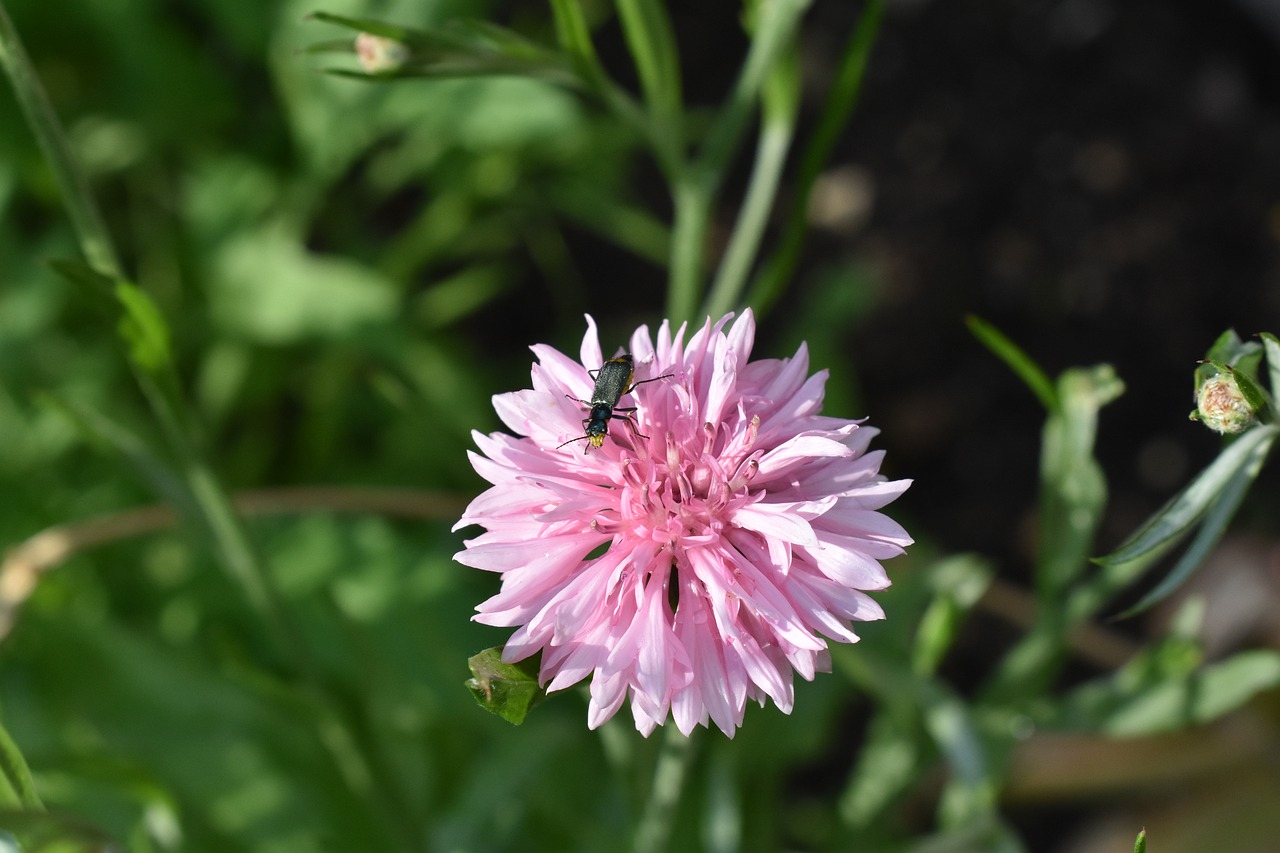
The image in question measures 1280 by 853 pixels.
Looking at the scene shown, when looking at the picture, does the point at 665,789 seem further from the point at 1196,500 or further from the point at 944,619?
the point at 1196,500

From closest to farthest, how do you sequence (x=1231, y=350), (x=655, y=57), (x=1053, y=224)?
(x=1231, y=350) → (x=655, y=57) → (x=1053, y=224)

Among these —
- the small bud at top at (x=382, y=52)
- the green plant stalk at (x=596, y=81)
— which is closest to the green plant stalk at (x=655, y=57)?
the green plant stalk at (x=596, y=81)

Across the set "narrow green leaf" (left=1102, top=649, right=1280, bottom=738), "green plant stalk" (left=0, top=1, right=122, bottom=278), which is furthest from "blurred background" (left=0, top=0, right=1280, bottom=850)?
"narrow green leaf" (left=1102, top=649, right=1280, bottom=738)

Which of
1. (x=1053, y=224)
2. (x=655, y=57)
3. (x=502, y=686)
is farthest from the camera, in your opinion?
(x=1053, y=224)

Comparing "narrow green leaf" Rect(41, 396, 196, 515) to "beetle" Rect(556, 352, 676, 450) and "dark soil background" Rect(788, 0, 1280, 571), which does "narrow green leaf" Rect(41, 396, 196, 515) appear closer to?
"beetle" Rect(556, 352, 676, 450)

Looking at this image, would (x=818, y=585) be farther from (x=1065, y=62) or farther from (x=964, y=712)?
(x=1065, y=62)

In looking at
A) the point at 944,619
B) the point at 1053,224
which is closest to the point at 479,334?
the point at 1053,224
